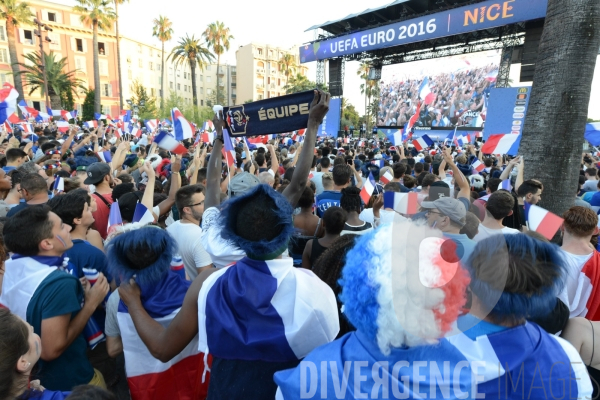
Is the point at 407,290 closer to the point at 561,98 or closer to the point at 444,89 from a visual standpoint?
the point at 561,98

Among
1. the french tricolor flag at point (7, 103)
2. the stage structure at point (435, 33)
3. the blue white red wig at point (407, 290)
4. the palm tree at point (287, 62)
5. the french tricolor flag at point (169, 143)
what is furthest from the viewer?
the palm tree at point (287, 62)

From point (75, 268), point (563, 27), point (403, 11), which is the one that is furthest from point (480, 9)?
point (75, 268)

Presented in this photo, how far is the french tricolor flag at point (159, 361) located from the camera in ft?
6.14

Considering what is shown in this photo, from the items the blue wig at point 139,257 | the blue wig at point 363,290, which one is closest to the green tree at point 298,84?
the blue wig at point 139,257

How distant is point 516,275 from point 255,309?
3.12 feet

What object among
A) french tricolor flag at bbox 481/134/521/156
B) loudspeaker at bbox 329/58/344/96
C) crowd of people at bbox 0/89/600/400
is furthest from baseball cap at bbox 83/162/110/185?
loudspeaker at bbox 329/58/344/96

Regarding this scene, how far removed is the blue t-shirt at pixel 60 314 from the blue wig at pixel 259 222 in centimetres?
104

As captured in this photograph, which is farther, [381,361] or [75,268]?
[75,268]

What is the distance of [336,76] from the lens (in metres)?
30.3

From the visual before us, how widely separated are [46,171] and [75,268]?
421 centimetres

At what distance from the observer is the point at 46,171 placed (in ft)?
18.3

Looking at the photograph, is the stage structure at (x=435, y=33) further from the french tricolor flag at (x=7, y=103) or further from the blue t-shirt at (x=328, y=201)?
the french tricolor flag at (x=7, y=103)

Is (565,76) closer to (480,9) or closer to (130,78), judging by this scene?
(480,9)

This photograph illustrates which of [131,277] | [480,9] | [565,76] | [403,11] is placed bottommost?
[131,277]
